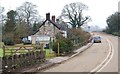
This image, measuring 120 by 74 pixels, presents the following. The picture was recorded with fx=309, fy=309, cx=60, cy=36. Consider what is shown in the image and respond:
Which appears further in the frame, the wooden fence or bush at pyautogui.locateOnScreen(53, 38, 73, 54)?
bush at pyautogui.locateOnScreen(53, 38, 73, 54)

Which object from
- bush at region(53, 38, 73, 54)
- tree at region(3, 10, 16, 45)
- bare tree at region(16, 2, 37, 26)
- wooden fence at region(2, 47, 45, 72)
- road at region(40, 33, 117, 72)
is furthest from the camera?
bare tree at region(16, 2, 37, 26)

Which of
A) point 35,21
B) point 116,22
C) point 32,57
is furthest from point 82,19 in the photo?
point 32,57

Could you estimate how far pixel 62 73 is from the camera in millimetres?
17531

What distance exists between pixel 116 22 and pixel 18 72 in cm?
10072

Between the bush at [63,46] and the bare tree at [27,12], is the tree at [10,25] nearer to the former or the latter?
the bare tree at [27,12]

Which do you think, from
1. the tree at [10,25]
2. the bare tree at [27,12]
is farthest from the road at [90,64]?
the bare tree at [27,12]

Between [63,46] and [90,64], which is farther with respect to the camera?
[63,46]

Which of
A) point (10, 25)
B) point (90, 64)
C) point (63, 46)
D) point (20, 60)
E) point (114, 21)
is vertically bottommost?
point (90, 64)

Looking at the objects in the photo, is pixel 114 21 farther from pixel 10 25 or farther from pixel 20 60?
pixel 20 60

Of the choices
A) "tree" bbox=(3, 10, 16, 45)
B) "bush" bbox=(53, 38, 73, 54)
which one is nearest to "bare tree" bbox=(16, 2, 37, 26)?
"tree" bbox=(3, 10, 16, 45)

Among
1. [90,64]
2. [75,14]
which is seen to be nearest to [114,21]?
[75,14]

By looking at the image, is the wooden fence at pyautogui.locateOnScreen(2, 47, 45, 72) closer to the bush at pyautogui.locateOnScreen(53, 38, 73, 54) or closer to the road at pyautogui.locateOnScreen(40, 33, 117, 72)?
the road at pyautogui.locateOnScreen(40, 33, 117, 72)

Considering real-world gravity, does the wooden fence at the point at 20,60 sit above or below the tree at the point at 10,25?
below

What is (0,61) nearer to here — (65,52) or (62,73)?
(62,73)
